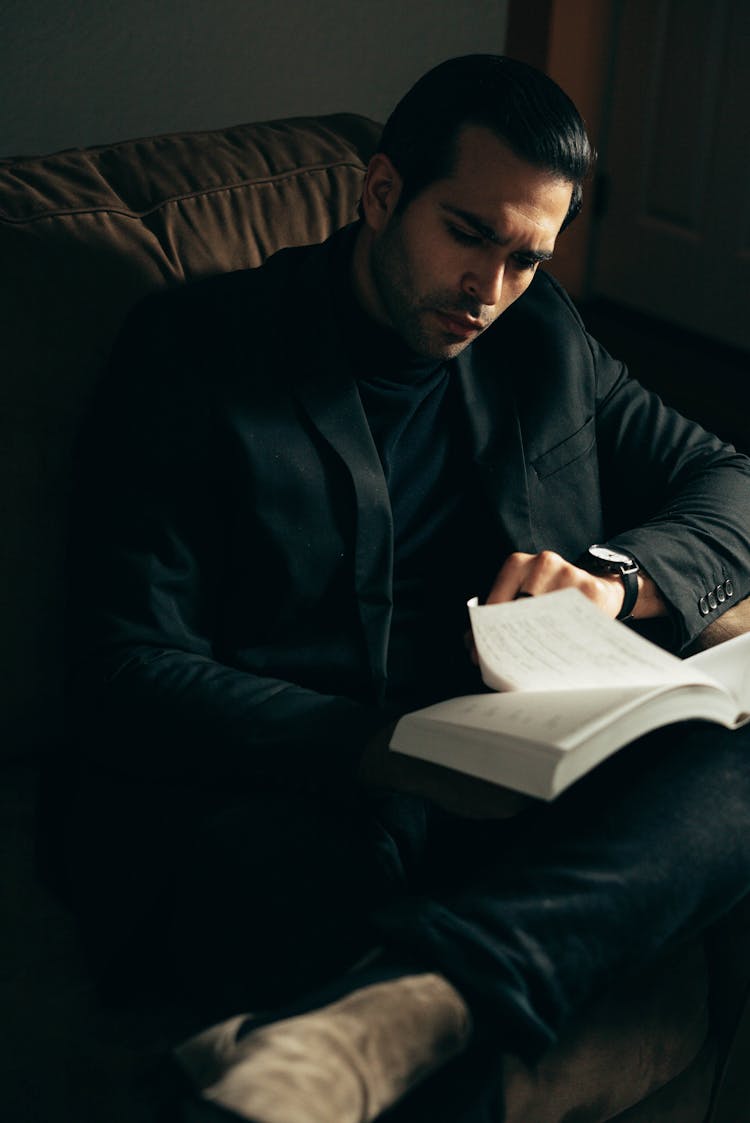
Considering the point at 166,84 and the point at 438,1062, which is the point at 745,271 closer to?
the point at 166,84

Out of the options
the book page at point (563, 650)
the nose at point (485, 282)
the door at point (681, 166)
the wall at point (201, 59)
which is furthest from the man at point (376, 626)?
the door at point (681, 166)

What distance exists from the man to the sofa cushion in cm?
6

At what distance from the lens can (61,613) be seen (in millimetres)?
1263

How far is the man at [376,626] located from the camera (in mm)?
935

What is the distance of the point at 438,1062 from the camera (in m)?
0.90

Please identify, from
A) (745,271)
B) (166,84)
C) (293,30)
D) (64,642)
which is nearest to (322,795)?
(64,642)

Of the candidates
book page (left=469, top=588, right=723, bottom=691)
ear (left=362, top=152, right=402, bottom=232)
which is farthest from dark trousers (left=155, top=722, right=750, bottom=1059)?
ear (left=362, top=152, right=402, bottom=232)

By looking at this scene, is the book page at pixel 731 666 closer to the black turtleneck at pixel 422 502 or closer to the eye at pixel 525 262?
the black turtleneck at pixel 422 502

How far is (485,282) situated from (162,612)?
18.3 inches

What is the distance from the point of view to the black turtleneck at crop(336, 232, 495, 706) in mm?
1326

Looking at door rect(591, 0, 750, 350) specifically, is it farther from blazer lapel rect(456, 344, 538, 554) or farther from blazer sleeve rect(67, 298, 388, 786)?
blazer sleeve rect(67, 298, 388, 786)

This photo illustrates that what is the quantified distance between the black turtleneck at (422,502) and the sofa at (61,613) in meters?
0.19

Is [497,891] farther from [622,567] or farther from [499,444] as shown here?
[499,444]

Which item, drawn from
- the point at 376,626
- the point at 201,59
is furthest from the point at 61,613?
the point at 201,59
